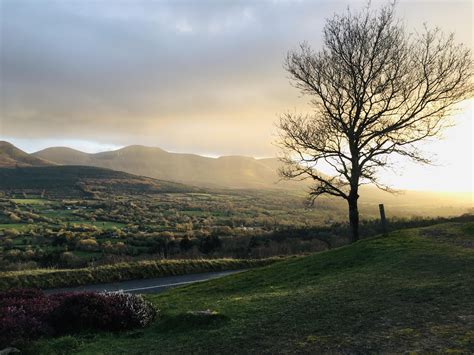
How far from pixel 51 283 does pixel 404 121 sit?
22.5m

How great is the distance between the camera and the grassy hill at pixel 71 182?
115000 mm

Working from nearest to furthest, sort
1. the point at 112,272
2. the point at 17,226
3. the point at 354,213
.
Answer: the point at 354,213
the point at 112,272
the point at 17,226

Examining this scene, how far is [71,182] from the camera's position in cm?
12812

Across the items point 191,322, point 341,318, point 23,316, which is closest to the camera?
point 341,318

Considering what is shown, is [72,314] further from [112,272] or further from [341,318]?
[112,272]

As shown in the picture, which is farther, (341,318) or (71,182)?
(71,182)

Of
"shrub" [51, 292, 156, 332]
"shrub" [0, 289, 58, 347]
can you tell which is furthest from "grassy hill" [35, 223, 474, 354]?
"shrub" [0, 289, 58, 347]

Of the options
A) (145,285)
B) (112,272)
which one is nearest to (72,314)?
(145,285)

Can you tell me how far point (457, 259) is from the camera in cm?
1351

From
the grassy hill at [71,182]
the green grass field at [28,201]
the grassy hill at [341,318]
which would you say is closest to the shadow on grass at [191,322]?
the grassy hill at [341,318]

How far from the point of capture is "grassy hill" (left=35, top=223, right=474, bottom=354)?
7445 millimetres

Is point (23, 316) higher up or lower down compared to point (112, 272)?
higher up

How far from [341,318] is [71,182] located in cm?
13063

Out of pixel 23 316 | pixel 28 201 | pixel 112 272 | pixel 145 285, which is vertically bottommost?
pixel 145 285
